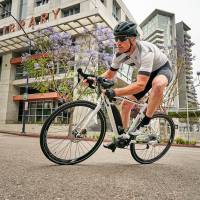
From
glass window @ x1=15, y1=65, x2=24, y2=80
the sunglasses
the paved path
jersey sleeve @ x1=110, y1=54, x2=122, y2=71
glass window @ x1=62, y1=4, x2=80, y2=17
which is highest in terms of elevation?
glass window @ x1=62, y1=4, x2=80, y2=17

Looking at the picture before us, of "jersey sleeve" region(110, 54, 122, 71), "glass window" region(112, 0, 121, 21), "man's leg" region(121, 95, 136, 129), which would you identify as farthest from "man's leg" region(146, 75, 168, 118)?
"glass window" region(112, 0, 121, 21)

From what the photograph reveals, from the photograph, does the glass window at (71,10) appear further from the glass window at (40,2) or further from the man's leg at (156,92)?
the man's leg at (156,92)

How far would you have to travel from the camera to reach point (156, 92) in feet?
10.8

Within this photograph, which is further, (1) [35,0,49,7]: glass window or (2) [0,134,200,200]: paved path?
(1) [35,0,49,7]: glass window

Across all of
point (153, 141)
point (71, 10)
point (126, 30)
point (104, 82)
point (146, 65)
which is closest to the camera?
point (104, 82)

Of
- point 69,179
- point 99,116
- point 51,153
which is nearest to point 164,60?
point 99,116

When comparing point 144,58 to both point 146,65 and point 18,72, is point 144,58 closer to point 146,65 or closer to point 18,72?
point 146,65

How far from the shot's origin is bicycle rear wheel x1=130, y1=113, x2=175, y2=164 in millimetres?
3658

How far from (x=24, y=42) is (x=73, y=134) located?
30124 millimetres

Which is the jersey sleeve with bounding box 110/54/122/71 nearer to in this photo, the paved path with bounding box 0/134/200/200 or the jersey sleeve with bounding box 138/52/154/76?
the jersey sleeve with bounding box 138/52/154/76

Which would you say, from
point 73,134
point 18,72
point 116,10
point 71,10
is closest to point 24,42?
point 18,72

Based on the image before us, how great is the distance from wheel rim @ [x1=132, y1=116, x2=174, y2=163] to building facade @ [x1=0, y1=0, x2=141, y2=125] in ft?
81.9

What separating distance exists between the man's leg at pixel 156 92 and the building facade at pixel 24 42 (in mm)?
25493

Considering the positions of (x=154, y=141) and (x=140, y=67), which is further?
(x=154, y=141)
